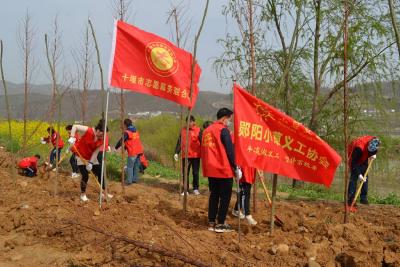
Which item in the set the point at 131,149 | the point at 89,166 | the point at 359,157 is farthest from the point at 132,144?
the point at 359,157

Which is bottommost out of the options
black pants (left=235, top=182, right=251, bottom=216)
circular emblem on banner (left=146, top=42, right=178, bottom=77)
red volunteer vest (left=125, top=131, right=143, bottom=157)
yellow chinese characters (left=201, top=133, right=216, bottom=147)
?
black pants (left=235, top=182, right=251, bottom=216)

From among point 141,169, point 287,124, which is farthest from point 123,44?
point 141,169

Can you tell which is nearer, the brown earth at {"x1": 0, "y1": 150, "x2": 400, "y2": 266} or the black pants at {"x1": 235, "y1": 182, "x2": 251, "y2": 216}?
the brown earth at {"x1": 0, "y1": 150, "x2": 400, "y2": 266}

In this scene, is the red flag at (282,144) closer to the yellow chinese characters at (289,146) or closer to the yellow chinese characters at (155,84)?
the yellow chinese characters at (289,146)

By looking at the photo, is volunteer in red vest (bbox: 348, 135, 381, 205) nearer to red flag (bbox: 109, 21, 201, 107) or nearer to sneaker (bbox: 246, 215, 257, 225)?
sneaker (bbox: 246, 215, 257, 225)

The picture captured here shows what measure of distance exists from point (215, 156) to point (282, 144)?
971 millimetres

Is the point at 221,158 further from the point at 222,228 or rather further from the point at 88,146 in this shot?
the point at 88,146

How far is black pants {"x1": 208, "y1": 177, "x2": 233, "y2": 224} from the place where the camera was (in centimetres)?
608

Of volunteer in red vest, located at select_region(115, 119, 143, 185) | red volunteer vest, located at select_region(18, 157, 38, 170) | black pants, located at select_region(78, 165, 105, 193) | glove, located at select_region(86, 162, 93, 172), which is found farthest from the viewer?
red volunteer vest, located at select_region(18, 157, 38, 170)

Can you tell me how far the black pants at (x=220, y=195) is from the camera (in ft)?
19.9

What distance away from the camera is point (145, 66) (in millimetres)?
6703

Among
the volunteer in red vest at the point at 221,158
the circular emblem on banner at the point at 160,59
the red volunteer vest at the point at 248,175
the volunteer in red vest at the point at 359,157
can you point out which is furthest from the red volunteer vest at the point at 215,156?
the volunteer in red vest at the point at 359,157

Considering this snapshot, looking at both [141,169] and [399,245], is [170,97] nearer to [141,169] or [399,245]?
[399,245]

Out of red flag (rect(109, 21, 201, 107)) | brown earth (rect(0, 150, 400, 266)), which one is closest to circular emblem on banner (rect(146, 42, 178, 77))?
red flag (rect(109, 21, 201, 107))
